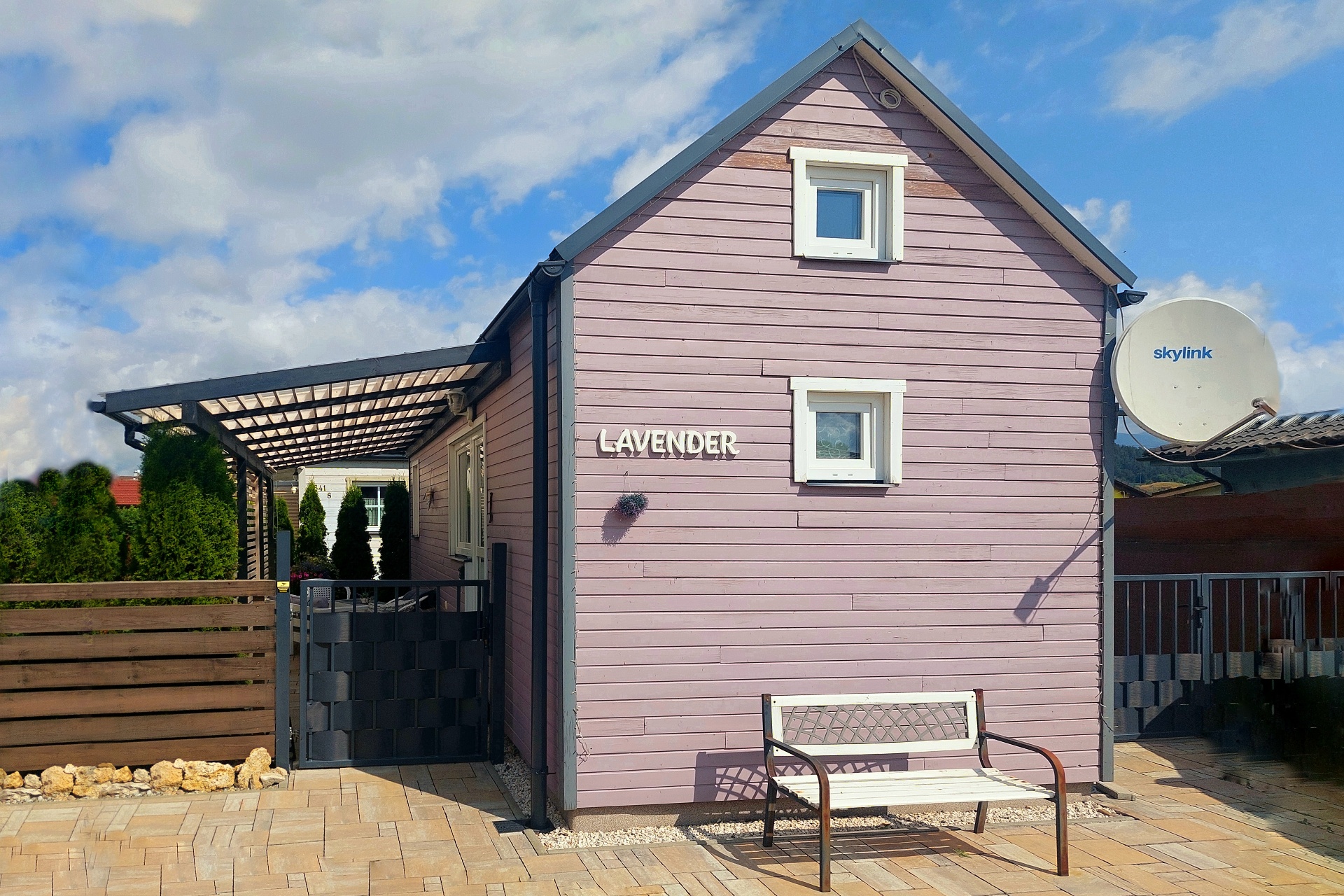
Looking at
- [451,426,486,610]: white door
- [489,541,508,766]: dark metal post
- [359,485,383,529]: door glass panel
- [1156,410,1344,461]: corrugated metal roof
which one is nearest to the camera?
[489,541,508,766]: dark metal post

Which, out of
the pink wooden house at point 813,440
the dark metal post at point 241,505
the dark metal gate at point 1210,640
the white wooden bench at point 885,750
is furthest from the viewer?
the dark metal post at point 241,505

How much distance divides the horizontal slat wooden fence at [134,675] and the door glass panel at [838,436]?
4144 millimetres

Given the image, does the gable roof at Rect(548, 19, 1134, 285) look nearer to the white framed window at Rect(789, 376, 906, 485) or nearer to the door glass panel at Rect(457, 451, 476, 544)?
the white framed window at Rect(789, 376, 906, 485)

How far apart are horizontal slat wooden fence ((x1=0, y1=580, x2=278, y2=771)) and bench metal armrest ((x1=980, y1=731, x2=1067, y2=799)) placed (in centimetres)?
495

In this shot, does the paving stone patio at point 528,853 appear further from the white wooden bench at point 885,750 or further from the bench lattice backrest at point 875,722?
the bench lattice backrest at point 875,722

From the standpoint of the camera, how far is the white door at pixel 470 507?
10.0 m

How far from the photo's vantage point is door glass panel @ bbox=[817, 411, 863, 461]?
22.3 feet

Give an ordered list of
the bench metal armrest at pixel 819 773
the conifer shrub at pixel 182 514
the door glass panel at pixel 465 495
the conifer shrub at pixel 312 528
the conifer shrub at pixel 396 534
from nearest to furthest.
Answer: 1. the bench metal armrest at pixel 819 773
2. the conifer shrub at pixel 182 514
3. the door glass panel at pixel 465 495
4. the conifer shrub at pixel 396 534
5. the conifer shrub at pixel 312 528

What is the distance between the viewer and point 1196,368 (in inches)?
268

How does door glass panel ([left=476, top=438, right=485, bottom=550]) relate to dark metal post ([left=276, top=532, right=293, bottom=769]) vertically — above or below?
above

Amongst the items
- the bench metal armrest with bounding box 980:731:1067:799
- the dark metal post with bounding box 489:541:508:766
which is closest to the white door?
the dark metal post with bounding box 489:541:508:766

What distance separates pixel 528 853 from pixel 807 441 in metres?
3.02

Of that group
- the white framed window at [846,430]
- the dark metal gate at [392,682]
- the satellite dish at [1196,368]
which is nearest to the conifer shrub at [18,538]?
the dark metal gate at [392,682]

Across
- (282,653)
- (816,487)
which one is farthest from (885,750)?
(282,653)
